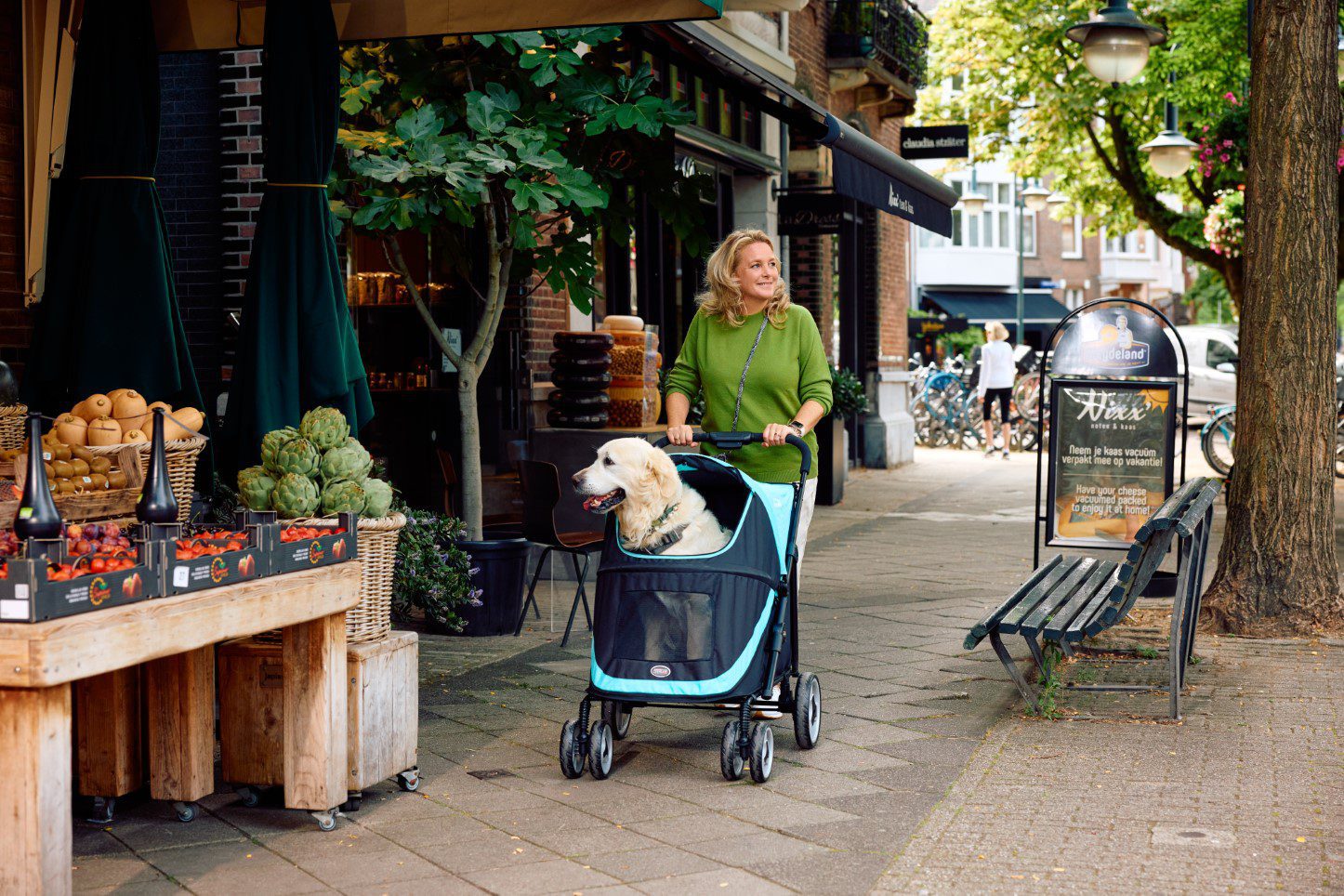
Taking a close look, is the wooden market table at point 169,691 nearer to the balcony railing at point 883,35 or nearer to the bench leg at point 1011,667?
the bench leg at point 1011,667

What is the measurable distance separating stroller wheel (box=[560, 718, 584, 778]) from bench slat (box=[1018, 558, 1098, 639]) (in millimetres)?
1701

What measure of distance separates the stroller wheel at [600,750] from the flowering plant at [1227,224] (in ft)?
48.6

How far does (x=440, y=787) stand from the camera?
501cm

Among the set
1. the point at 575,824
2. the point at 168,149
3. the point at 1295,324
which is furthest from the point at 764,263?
the point at 168,149

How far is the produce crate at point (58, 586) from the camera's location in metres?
3.40

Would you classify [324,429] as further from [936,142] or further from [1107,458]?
[936,142]

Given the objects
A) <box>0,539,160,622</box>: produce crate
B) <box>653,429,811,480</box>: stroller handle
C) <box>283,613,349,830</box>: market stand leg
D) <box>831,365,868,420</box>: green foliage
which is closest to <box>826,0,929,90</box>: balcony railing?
<box>831,365,868,420</box>: green foliage

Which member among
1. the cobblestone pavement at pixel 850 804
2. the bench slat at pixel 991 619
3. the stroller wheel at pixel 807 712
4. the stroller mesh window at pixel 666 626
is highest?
the stroller mesh window at pixel 666 626


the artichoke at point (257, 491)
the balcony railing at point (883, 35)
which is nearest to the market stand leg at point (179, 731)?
the artichoke at point (257, 491)

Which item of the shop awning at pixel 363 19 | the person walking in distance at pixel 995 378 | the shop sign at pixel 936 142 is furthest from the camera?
the person walking in distance at pixel 995 378

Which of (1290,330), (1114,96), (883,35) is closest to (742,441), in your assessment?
(1290,330)

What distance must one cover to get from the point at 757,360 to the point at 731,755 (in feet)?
5.12

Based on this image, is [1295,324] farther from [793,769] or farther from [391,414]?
[391,414]

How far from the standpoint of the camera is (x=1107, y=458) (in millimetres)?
8117
